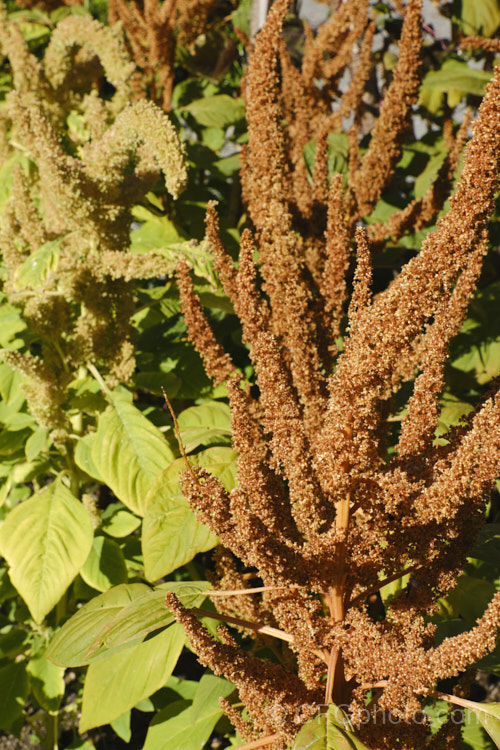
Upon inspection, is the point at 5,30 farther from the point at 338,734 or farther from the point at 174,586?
the point at 338,734

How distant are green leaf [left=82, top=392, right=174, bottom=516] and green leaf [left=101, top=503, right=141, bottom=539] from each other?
0.83ft

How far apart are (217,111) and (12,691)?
1.77 m

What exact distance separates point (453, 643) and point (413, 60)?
1.15m

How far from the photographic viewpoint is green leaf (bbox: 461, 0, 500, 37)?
2420mm

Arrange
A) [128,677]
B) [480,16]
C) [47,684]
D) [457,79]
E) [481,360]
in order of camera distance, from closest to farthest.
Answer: [128,677] < [47,684] < [481,360] < [457,79] < [480,16]

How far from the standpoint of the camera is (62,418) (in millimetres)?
1462

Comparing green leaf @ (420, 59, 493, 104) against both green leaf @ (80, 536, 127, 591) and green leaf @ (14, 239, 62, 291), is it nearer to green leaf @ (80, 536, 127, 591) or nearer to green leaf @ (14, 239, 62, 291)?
green leaf @ (14, 239, 62, 291)

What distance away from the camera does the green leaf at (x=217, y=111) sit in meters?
2.16

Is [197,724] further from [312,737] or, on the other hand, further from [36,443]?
[36,443]

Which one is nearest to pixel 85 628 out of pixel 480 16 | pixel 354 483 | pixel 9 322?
pixel 354 483

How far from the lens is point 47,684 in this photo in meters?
1.57

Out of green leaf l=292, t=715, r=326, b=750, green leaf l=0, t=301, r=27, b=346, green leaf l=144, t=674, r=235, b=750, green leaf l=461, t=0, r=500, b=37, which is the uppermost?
green leaf l=461, t=0, r=500, b=37

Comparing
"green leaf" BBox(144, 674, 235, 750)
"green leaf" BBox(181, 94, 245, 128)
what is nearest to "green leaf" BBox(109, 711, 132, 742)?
"green leaf" BBox(144, 674, 235, 750)

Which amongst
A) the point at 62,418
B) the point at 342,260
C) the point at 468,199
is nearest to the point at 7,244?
the point at 62,418
